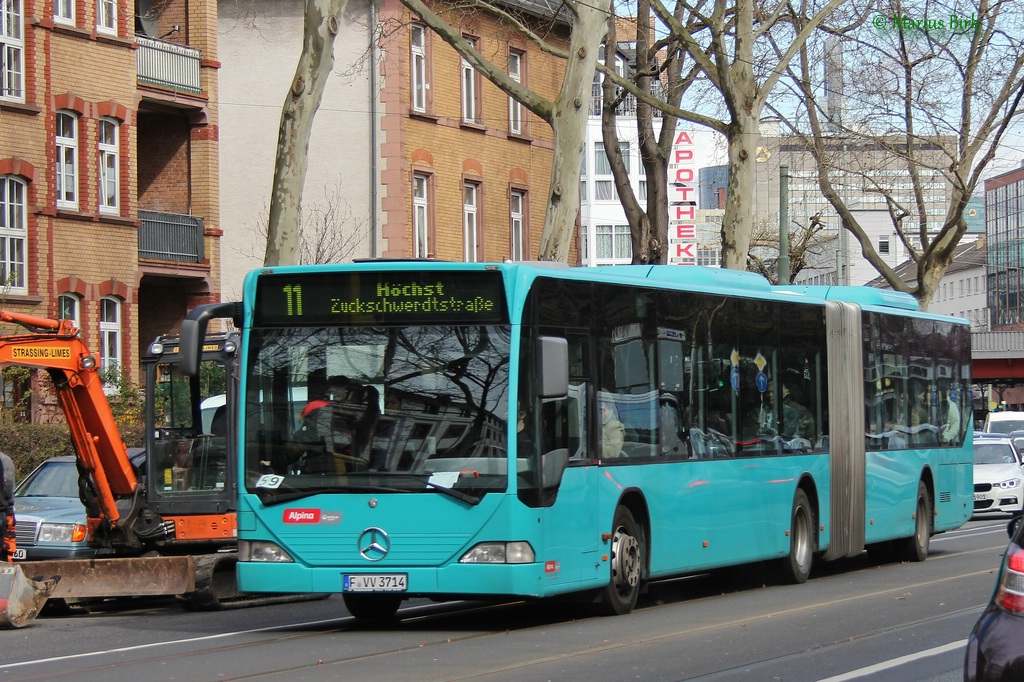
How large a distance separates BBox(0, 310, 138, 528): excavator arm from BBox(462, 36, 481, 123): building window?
25.8 meters

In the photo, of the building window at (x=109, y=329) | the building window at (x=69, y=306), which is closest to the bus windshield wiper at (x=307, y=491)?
the building window at (x=69, y=306)

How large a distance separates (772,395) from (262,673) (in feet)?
28.1

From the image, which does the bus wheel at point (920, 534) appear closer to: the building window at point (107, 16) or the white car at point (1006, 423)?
the building window at point (107, 16)

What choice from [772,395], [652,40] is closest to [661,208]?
[652,40]

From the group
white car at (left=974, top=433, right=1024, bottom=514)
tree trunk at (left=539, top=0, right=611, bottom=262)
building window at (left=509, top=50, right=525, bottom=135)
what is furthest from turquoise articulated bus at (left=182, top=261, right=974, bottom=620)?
building window at (left=509, top=50, right=525, bottom=135)

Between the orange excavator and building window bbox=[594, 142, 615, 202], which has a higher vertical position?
building window bbox=[594, 142, 615, 202]

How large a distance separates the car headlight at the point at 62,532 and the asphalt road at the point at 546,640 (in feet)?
2.79

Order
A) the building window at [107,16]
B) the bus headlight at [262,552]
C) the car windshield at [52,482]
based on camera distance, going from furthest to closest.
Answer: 1. the building window at [107,16]
2. the car windshield at [52,482]
3. the bus headlight at [262,552]

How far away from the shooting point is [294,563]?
502 inches

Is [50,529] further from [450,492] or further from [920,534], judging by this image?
[920,534]

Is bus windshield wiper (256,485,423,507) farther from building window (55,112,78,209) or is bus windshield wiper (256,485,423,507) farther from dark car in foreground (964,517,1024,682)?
building window (55,112,78,209)

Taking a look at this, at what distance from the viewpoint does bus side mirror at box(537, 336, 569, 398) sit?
12.4 meters

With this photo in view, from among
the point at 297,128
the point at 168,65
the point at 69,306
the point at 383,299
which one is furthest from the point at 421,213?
the point at 383,299

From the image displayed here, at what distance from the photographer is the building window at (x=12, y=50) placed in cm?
3192
